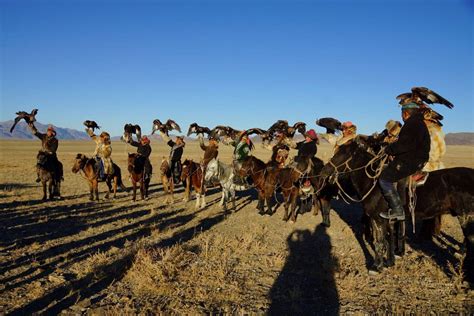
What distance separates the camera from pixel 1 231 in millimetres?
9828

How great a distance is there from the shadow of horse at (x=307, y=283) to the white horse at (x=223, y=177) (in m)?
4.90

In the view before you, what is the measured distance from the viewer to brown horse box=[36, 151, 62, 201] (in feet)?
47.6

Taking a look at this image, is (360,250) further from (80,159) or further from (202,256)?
(80,159)

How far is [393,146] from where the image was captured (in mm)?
6758

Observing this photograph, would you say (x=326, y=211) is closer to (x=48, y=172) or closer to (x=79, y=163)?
(x=79, y=163)

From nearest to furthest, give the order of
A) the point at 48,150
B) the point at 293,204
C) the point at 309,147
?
the point at 309,147 < the point at 293,204 < the point at 48,150

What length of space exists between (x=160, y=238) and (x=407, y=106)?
271 inches

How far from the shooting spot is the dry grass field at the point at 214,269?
5711mm

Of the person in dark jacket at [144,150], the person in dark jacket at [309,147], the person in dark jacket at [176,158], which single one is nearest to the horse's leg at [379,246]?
the person in dark jacket at [309,147]

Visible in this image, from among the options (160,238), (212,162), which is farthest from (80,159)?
(160,238)

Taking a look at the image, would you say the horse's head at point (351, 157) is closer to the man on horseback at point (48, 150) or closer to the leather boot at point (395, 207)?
the leather boot at point (395, 207)

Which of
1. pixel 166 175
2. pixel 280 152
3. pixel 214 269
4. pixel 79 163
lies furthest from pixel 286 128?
pixel 79 163

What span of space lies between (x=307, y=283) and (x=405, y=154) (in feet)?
10.2

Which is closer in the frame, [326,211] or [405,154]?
[405,154]
